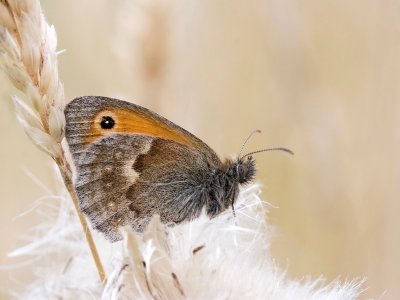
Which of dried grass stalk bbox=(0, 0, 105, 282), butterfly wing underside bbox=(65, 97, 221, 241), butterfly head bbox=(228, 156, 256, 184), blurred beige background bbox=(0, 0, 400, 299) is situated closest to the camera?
dried grass stalk bbox=(0, 0, 105, 282)

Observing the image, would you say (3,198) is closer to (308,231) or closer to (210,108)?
(210,108)

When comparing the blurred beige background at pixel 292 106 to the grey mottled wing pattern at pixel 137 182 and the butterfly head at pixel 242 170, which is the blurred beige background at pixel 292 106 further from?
the grey mottled wing pattern at pixel 137 182

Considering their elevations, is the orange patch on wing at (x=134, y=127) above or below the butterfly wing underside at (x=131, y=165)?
above

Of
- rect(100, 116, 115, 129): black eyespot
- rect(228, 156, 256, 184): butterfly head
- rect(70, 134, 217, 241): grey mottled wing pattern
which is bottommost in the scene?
rect(70, 134, 217, 241): grey mottled wing pattern

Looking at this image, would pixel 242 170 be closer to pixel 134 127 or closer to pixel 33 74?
pixel 134 127

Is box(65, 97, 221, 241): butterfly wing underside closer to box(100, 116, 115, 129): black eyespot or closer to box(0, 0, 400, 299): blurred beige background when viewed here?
box(100, 116, 115, 129): black eyespot

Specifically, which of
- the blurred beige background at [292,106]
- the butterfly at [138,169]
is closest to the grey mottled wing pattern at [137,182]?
the butterfly at [138,169]

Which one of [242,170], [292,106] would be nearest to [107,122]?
[242,170]

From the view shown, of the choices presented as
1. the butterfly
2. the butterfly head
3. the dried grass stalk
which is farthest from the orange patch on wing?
the dried grass stalk

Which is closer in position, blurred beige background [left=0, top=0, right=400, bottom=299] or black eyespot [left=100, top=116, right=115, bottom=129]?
black eyespot [left=100, top=116, right=115, bottom=129]
